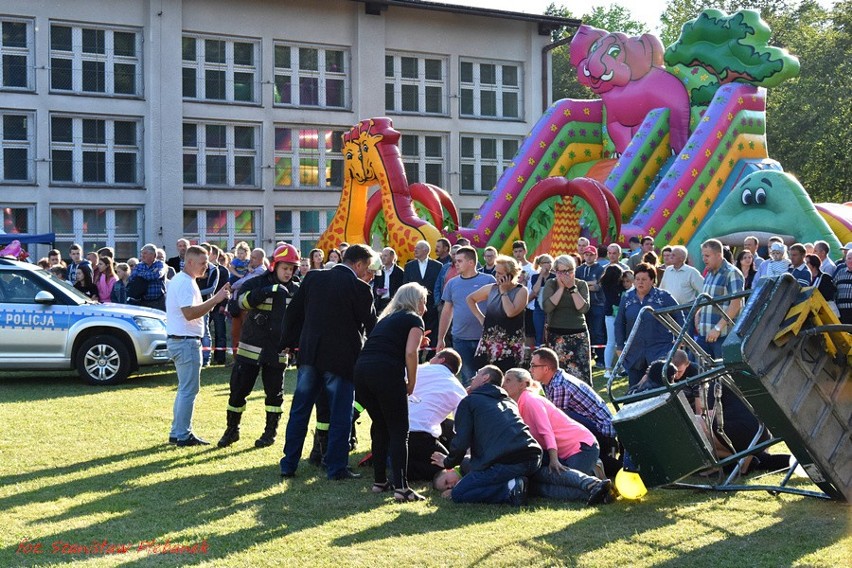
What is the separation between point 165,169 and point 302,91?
5063mm

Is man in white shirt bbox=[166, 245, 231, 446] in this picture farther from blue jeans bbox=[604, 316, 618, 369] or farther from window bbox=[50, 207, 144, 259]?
window bbox=[50, 207, 144, 259]

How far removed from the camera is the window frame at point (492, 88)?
3731cm

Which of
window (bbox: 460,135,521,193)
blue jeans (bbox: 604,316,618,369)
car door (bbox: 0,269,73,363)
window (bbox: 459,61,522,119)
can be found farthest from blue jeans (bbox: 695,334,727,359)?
window (bbox: 459,61,522,119)

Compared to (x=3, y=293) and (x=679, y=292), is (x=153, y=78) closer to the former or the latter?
(x=3, y=293)

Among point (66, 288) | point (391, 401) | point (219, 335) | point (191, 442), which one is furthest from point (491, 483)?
point (219, 335)

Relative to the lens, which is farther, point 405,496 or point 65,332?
point 65,332

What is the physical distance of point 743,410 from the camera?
8.88 meters

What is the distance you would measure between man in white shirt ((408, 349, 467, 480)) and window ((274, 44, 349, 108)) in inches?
1025

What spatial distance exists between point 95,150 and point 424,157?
1036cm

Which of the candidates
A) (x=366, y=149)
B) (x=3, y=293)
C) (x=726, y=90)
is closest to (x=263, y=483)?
(x=3, y=293)

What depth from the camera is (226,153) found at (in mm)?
33875

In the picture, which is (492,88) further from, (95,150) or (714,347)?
(714,347)

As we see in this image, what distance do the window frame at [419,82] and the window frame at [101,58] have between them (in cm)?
775

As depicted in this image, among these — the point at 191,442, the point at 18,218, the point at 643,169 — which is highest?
the point at 643,169
